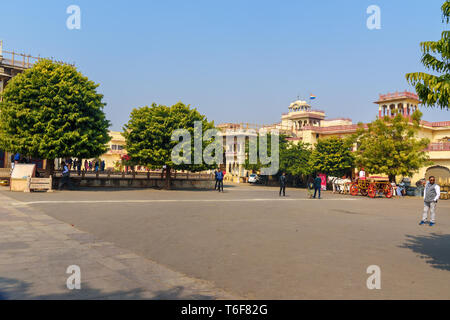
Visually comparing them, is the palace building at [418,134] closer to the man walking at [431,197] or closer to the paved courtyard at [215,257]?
the man walking at [431,197]

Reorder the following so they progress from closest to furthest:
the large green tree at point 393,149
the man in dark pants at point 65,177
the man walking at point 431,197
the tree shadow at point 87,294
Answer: the tree shadow at point 87,294 → the man walking at point 431,197 → the man in dark pants at point 65,177 → the large green tree at point 393,149

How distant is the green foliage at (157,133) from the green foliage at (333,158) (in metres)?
15.9

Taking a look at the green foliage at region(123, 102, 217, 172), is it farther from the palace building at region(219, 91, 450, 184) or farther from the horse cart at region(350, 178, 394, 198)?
the palace building at region(219, 91, 450, 184)

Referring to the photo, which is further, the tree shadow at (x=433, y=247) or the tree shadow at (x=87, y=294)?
the tree shadow at (x=433, y=247)

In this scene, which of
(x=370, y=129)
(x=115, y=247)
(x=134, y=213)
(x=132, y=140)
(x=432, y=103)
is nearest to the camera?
(x=432, y=103)

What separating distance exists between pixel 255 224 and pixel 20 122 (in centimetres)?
1867

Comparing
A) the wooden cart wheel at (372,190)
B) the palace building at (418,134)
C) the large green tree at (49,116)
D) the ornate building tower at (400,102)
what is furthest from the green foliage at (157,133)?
the ornate building tower at (400,102)

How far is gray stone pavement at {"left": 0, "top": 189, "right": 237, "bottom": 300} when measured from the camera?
4559 millimetres

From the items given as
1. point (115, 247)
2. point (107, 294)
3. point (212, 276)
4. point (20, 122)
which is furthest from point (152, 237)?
point (20, 122)

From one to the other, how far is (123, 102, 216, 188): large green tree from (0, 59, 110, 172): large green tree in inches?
175

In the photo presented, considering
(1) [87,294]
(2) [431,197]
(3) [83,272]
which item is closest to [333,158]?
(2) [431,197]

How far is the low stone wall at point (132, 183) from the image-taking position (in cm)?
2840

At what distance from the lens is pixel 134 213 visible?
1302cm
